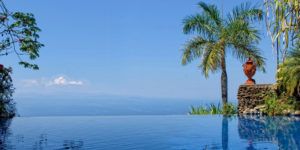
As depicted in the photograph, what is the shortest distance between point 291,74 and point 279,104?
5.07ft

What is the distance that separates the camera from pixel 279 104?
11.8m

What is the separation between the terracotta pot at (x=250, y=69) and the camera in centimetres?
1338

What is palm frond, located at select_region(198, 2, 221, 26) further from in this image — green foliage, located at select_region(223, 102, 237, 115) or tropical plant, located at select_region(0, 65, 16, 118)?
tropical plant, located at select_region(0, 65, 16, 118)

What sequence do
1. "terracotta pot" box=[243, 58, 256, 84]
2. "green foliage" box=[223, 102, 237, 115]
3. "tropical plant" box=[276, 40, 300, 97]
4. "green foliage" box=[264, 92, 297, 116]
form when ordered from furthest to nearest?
"green foliage" box=[223, 102, 237, 115]
"terracotta pot" box=[243, 58, 256, 84]
"green foliage" box=[264, 92, 297, 116]
"tropical plant" box=[276, 40, 300, 97]

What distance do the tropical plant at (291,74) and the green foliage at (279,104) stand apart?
297 mm

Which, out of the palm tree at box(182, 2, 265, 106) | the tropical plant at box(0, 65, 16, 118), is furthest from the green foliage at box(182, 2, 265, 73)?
the tropical plant at box(0, 65, 16, 118)

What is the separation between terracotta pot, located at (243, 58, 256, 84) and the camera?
13375 millimetres

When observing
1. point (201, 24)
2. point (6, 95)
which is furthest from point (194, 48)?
point (6, 95)

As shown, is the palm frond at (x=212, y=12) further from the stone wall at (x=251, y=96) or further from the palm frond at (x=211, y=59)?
the stone wall at (x=251, y=96)

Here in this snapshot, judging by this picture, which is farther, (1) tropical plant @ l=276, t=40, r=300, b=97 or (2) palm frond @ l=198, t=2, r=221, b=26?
(2) palm frond @ l=198, t=2, r=221, b=26

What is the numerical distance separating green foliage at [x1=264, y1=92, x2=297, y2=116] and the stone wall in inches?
18.1

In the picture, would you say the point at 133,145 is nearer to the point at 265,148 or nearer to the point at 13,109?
the point at 265,148

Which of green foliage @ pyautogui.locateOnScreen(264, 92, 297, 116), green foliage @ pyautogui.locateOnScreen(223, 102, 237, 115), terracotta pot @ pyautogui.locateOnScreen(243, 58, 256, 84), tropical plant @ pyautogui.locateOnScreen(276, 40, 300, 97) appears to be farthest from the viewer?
green foliage @ pyautogui.locateOnScreen(223, 102, 237, 115)

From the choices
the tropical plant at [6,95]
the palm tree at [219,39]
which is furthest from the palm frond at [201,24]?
the tropical plant at [6,95]
